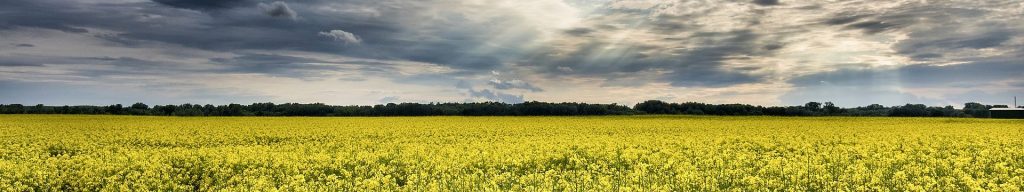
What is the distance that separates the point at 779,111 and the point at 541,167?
80.2 metres

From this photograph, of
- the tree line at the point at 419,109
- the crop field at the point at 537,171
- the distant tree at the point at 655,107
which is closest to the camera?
the crop field at the point at 537,171

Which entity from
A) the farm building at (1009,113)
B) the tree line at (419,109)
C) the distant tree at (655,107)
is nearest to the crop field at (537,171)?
the tree line at (419,109)

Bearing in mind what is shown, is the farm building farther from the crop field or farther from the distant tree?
the crop field

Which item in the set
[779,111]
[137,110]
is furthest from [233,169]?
[779,111]

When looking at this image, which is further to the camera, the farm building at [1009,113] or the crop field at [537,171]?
the farm building at [1009,113]

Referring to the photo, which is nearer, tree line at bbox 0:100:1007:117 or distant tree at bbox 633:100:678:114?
tree line at bbox 0:100:1007:117

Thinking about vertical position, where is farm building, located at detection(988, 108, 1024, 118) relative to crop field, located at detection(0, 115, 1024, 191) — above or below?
above

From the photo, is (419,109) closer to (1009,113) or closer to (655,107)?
(655,107)

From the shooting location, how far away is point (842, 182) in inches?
579

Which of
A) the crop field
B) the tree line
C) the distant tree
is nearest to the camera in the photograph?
the crop field

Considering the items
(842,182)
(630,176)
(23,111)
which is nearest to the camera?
(842,182)

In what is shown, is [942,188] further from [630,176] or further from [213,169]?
[213,169]

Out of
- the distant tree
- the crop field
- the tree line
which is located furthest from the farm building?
the crop field

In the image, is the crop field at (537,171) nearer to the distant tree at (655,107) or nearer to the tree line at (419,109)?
the tree line at (419,109)
